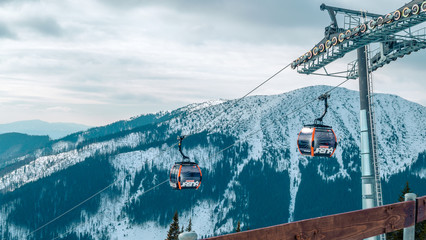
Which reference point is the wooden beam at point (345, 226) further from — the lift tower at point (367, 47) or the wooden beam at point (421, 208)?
the lift tower at point (367, 47)

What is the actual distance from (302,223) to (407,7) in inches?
684

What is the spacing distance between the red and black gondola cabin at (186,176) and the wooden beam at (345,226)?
19.0 meters

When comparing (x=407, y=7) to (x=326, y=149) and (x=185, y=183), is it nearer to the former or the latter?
(x=326, y=149)

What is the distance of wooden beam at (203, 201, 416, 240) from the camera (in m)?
3.22

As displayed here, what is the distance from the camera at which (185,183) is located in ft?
76.7

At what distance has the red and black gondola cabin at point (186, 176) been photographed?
23.2 m

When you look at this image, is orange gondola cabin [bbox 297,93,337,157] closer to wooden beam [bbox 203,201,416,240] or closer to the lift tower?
the lift tower

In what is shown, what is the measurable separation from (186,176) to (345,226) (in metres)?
19.8

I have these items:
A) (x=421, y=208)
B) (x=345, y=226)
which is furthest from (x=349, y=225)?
(x=421, y=208)

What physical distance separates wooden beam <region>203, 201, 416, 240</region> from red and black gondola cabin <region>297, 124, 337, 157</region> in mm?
14041

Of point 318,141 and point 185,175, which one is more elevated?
point 318,141

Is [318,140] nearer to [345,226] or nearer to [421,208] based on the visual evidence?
[421,208]

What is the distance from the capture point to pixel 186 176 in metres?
23.3

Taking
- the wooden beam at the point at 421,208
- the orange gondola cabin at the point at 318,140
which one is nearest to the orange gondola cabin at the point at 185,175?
the orange gondola cabin at the point at 318,140
